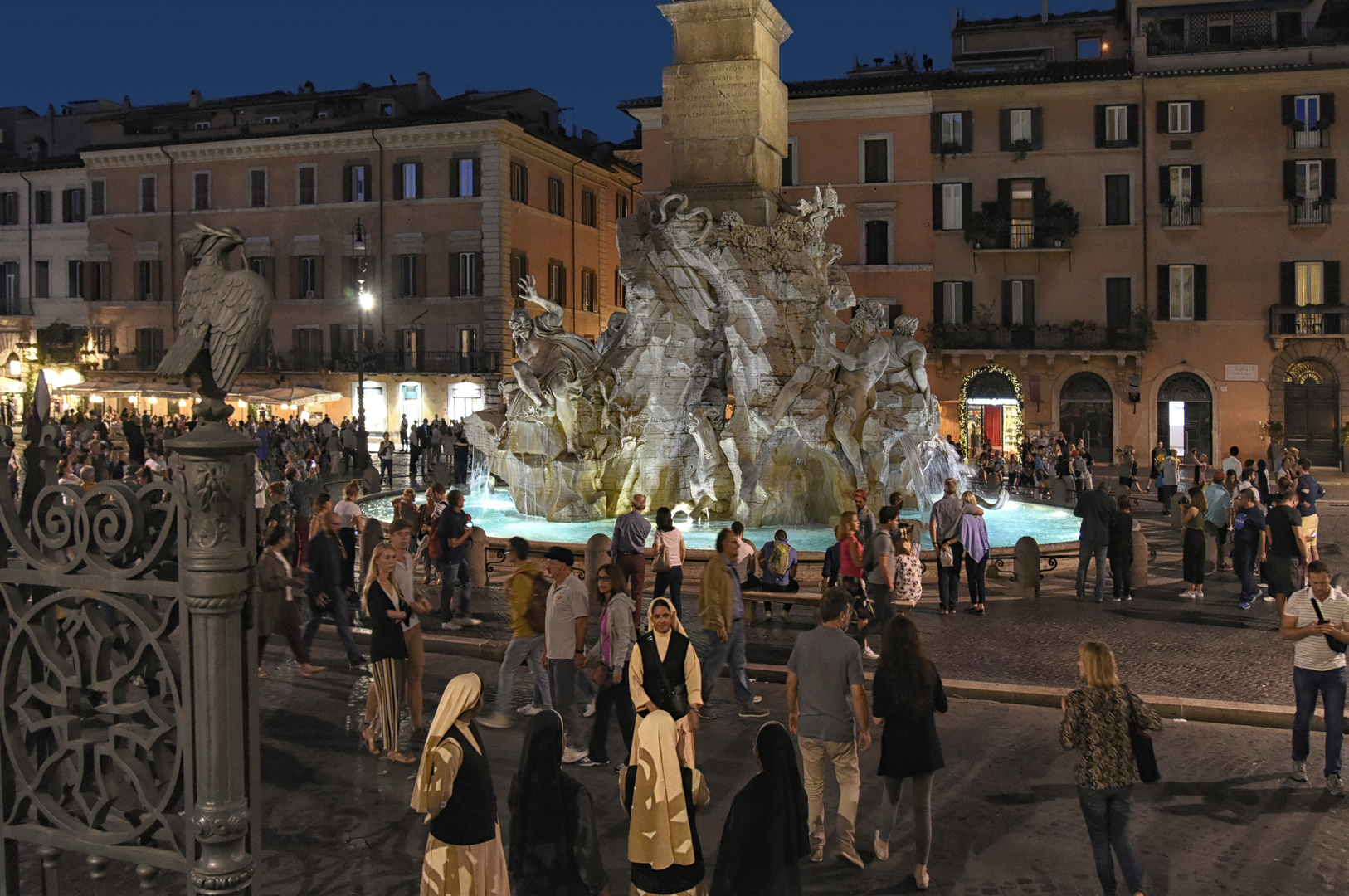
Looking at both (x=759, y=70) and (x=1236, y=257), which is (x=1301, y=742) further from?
(x=1236, y=257)

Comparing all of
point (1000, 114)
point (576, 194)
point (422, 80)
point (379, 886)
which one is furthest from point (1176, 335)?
point (379, 886)

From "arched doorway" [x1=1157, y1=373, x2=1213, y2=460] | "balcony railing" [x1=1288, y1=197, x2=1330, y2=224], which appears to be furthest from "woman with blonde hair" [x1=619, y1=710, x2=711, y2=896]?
"balcony railing" [x1=1288, y1=197, x2=1330, y2=224]

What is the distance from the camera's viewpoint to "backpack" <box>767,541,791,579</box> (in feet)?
37.9

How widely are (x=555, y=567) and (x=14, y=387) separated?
39.2 meters

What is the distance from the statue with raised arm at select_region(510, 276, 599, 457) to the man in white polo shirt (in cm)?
1181

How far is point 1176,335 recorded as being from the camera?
35.5 meters

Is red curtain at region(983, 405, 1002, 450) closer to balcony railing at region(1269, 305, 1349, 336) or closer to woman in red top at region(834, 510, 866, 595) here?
balcony railing at region(1269, 305, 1349, 336)

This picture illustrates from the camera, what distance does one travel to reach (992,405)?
36.8m

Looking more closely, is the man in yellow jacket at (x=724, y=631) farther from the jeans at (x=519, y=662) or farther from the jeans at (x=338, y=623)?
the jeans at (x=338, y=623)

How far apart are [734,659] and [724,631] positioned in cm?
27

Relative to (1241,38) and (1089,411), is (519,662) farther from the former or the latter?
(1241,38)

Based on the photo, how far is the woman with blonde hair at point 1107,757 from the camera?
5.30m

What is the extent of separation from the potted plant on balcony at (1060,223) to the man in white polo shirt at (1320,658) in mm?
30539

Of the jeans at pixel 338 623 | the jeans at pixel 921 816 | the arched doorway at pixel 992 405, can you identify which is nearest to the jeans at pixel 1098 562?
the jeans at pixel 338 623
